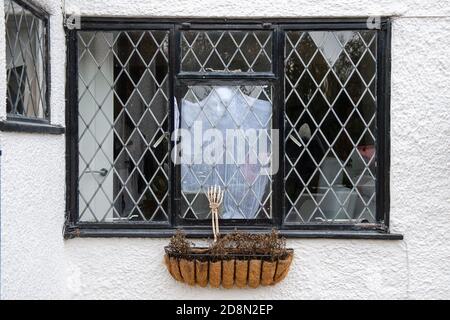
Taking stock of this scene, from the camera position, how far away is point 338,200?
502 cm

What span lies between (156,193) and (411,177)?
1.93 metres

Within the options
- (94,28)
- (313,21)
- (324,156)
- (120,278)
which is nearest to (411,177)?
(324,156)

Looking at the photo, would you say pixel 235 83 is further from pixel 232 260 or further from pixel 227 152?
pixel 232 260

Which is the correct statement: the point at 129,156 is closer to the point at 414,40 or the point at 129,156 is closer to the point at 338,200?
the point at 338,200

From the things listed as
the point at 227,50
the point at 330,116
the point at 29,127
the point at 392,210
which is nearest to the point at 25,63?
the point at 29,127

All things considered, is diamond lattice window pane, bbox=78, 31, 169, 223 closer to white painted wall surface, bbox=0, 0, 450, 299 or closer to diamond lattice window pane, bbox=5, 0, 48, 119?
white painted wall surface, bbox=0, 0, 450, 299

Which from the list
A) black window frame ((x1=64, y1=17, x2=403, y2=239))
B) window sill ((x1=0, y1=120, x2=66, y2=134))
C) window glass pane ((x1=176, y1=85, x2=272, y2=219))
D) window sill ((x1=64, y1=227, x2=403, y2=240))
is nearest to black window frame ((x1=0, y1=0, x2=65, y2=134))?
window sill ((x1=0, y1=120, x2=66, y2=134))

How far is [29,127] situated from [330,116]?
86.9 inches

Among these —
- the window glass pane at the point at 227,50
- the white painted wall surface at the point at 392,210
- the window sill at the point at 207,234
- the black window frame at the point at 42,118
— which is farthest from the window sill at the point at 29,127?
the window glass pane at the point at 227,50

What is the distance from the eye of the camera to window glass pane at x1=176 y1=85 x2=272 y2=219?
16.5 ft

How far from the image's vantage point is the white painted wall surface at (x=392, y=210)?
15.8 ft

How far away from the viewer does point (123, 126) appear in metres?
5.02

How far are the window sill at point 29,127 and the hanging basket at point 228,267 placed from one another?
1194mm

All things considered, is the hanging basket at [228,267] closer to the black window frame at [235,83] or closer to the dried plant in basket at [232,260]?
the dried plant in basket at [232,260]
